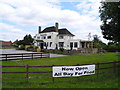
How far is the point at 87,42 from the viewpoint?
145 ft

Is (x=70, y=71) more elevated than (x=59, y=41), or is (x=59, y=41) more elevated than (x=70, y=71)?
(x=59, y=41)

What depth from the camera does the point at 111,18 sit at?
11719mm

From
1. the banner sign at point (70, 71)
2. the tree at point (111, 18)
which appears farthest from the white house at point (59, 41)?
the banner sign at point (70, 71)

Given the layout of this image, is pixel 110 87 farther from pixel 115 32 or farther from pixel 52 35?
pixel 52 35

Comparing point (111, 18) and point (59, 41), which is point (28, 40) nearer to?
point (59, 41)

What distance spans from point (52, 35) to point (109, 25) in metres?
35.7

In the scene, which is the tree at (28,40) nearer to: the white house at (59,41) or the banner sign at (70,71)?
the white house at (59,41)

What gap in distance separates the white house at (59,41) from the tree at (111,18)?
97.4 ft

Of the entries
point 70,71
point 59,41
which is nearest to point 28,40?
point 59,41

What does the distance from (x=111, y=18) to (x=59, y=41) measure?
114 ft

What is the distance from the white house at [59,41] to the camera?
43.3m

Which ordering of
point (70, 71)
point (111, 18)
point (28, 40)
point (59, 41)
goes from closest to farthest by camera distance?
point (70, 71) → point (111, 18) → point (59, 41) → point (28, 40)

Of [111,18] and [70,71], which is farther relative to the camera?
[111,18]

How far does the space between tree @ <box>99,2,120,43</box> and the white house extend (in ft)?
97.4
